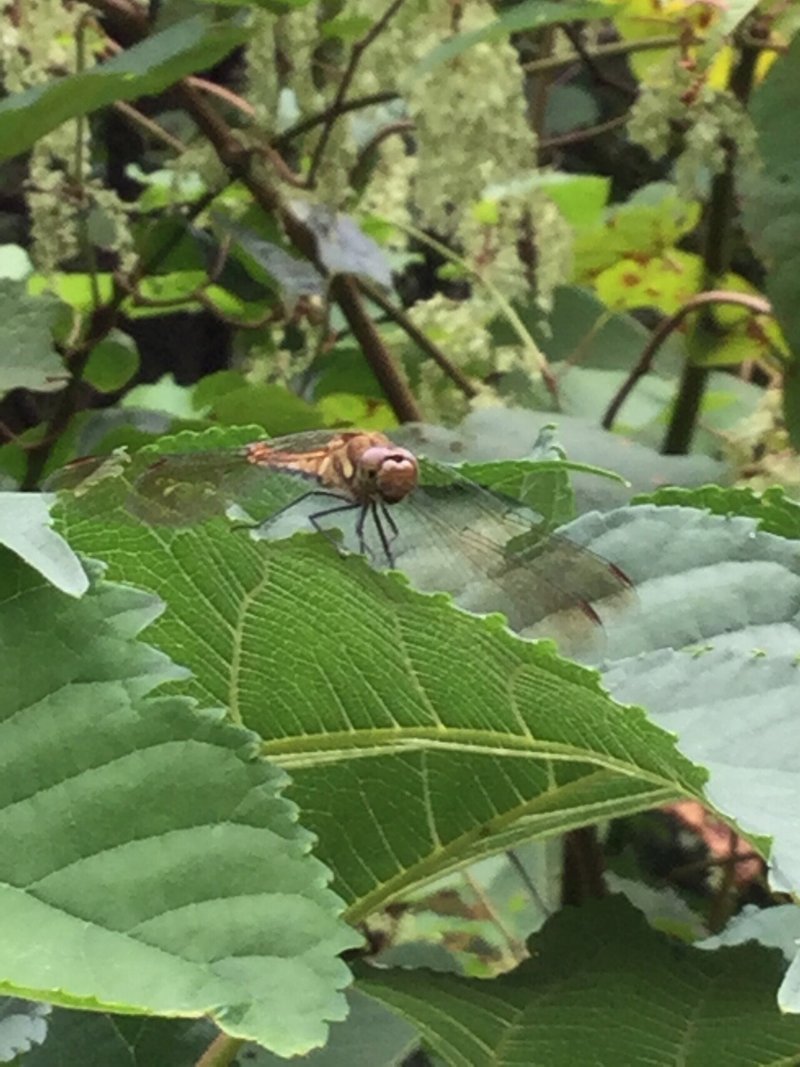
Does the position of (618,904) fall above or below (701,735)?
below

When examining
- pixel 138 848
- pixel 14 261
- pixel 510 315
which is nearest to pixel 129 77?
pixel 510 315

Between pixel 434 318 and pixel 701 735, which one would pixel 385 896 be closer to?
pixel 701 735

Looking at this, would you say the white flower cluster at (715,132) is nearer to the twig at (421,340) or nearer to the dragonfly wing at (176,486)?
the twig at (421,340)

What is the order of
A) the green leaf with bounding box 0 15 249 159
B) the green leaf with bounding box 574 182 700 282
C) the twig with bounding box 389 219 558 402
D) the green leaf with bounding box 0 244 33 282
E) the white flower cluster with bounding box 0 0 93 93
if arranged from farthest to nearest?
the green leaf with bounding box 574 182 700 282, the green leaf with bounding box 0 244 33 282, the twig with bounding box 389 219 558 402, the white flower cluster with bounding box 0 0 93 93, the green leaf with bounding box 0 15 249 159

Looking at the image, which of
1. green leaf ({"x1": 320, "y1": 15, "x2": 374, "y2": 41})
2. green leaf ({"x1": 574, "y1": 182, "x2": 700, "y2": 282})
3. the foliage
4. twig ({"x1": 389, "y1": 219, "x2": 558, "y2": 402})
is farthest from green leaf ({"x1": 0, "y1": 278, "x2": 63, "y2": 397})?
green leaf ({"x1": 574, "y1": 182, "x2": 700, "y2": 282})

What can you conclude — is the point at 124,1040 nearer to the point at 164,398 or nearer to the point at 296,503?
the point at 296,503

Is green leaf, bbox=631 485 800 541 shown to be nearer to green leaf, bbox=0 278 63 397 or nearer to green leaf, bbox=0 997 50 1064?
green leaf, bbox=0 997 50 1064

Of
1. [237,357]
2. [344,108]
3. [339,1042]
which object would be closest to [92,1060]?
[339,1042]
